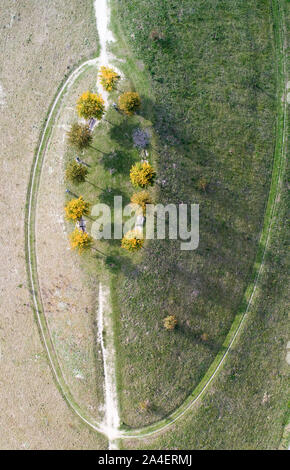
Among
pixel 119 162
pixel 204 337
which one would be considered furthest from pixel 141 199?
pixel 204 337

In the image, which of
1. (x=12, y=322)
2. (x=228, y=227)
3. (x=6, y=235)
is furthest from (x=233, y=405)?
(x=6, y=235)

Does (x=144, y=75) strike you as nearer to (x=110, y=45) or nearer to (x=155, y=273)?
(x=110, y=45)

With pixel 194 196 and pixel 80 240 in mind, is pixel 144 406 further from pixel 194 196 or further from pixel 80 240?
pixel 194 196

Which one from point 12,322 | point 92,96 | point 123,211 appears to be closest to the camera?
point 92,96

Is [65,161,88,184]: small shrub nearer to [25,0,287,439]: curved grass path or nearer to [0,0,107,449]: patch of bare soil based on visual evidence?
[25,0,287,439]: curved grass path

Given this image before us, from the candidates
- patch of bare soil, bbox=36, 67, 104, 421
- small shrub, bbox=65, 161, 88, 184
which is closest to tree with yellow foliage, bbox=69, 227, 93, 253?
patch of bare soil, bbox=36, 67, 104, 421

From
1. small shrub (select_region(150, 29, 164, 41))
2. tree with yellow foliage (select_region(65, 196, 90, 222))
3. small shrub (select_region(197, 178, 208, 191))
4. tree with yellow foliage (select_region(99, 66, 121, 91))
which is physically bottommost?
tree with yellow foliage (select_region(65, 196, 90, 222))
